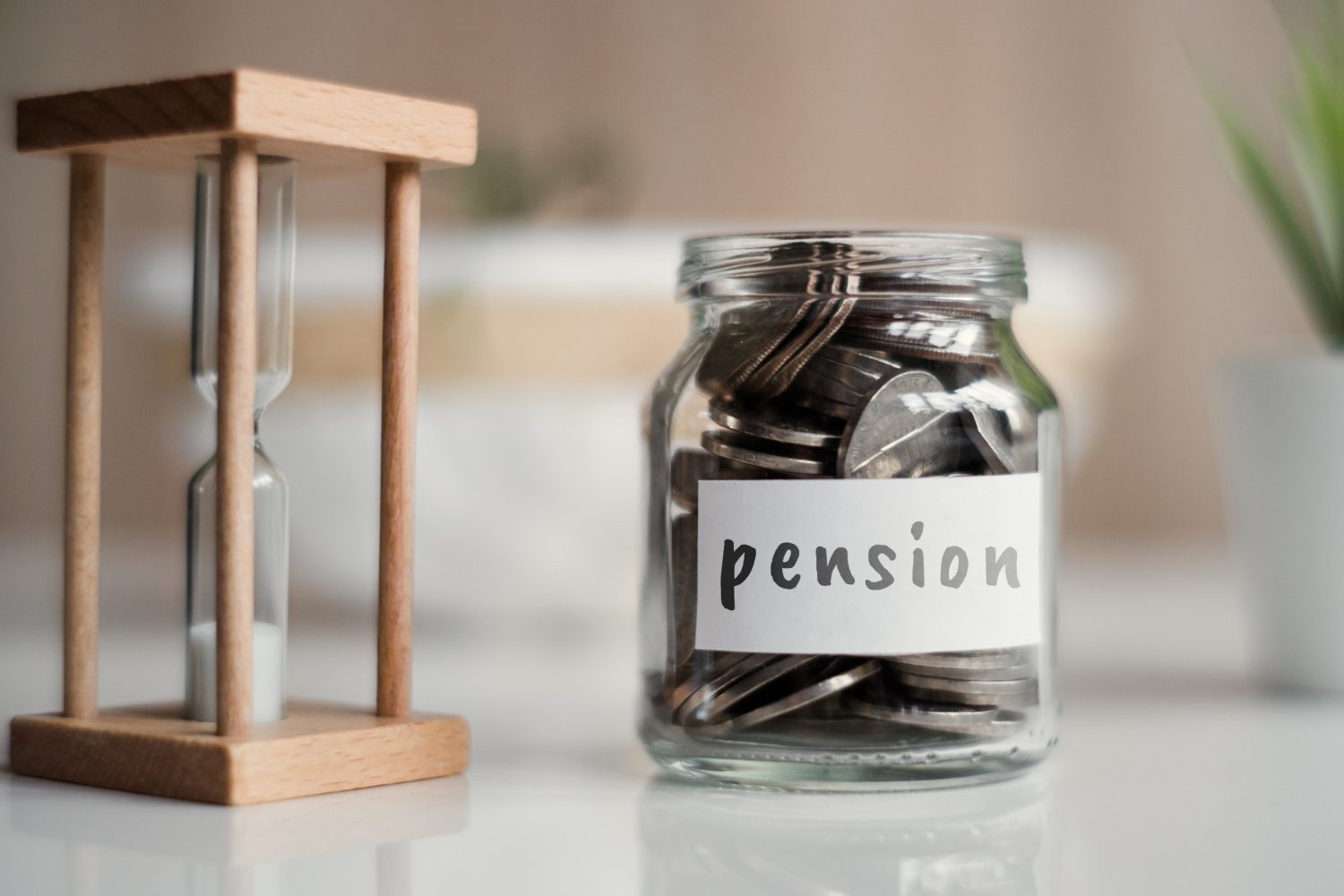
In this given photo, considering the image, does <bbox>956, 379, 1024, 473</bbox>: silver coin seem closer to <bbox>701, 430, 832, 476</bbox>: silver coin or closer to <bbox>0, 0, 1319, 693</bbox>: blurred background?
<bbox>701, 430, 832, 476</bbox>: silver coin

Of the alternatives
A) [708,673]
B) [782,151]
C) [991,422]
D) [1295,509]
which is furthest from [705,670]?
[782,151]

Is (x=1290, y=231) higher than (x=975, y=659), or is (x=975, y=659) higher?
(x=1290, y=231)

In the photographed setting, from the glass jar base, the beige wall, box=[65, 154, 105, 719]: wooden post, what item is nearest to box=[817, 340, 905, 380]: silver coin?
the glass jar base

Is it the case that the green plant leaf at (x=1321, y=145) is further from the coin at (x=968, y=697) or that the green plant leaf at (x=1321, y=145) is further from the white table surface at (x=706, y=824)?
the coin at (x=968, y=697)

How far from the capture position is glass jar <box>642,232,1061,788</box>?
0.42 meters

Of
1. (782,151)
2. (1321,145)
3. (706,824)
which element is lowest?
(706,824)

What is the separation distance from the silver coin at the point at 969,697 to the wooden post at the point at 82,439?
241 mm

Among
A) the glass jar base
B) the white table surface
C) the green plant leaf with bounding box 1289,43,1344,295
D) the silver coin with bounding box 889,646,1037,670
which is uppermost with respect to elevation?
the green plant leaf with bounding box 1289,43,1344,295

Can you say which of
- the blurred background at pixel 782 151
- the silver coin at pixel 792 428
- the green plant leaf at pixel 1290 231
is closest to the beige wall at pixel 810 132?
the blurred background at pixel 782 151

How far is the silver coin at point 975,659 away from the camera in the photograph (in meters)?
0.42

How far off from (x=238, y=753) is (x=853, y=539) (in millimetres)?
174

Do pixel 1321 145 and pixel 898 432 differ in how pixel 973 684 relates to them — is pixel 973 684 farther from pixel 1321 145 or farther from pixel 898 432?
pixel 1321 145

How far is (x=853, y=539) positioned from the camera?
421mm

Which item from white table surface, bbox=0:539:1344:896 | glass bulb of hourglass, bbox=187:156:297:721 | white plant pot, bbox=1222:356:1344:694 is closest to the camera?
white table surface, bbox=0:539:1344:896
